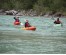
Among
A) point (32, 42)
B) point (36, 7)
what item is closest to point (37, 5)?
point (36, 7)

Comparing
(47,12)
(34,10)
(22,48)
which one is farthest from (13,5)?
(22,48)

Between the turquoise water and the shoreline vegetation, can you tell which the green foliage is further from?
the turquoise water

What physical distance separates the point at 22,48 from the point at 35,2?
51199 mm

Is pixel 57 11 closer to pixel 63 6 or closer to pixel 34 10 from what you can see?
pixel 63 6

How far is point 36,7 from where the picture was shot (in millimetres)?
57719

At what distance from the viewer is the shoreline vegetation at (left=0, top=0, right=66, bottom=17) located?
52.9 metres

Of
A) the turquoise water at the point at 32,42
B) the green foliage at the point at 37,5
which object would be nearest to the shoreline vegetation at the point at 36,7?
the green foliage at the point at 37,5

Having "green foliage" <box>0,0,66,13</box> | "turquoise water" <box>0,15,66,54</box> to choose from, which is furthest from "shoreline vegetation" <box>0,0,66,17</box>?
"turquoise water" <box>0,15,66,54</box>

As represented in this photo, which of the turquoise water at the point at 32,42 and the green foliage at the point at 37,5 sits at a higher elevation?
the green foliage at the point at 37,5

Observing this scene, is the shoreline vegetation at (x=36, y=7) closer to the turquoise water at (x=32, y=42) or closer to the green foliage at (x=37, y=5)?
the green foliage at (x=37, y=5)

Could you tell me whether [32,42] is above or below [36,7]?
below

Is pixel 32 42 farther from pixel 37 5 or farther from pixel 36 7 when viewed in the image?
pixel 37 5

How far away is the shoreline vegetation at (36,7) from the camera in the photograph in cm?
5292

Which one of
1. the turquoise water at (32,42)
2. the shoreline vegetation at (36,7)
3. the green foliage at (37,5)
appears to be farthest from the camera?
the green foliage at (37,5)
